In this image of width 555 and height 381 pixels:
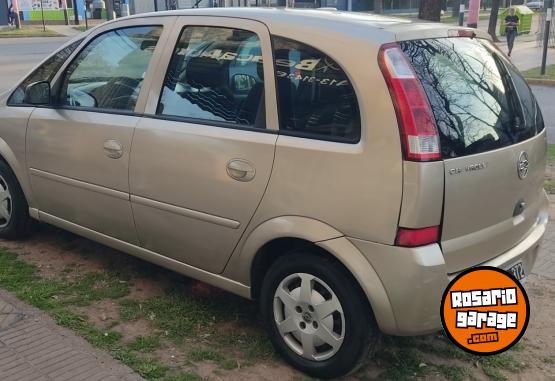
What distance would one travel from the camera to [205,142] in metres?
3.26

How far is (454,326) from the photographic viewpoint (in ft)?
8.96

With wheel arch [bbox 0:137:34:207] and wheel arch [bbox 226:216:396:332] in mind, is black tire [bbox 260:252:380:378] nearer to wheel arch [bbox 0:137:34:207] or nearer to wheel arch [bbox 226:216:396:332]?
wheel arch [bbox 226:216:396:332]

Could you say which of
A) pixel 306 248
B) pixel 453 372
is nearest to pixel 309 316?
pixel 306 248

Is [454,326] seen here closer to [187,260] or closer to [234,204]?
[234,204]

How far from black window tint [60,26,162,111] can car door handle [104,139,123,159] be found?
229 mm

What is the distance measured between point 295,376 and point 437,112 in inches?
58.8

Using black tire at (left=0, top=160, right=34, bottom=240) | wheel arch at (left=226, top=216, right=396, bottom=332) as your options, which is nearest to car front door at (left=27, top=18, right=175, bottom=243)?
black tire at (left=0, top=160, right=34, bottom=240)

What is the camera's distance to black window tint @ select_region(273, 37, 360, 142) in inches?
110

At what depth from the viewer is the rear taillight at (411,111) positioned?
102 inches

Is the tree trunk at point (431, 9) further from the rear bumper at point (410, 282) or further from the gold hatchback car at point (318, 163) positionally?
the rear bumper at point (410, 282)

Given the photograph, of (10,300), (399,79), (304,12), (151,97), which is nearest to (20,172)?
(10,300)

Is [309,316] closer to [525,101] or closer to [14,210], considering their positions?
[525,101]

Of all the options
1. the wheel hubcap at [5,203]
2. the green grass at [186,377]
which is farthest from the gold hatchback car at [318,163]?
the wheel hubcap at [5,203]

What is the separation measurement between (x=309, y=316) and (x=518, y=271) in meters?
1.13
